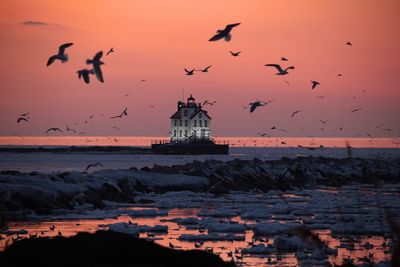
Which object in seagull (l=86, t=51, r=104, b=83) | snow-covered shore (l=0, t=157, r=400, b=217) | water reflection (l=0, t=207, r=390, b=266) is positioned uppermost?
seagull (l=86, t=51, r=104, b=83)

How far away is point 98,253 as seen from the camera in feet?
23.5

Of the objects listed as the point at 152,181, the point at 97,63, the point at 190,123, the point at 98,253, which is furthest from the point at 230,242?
the point at 190,123

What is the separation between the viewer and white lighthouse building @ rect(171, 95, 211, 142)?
107188 millimetres

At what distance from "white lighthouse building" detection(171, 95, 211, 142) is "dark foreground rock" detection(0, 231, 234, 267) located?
323 feet

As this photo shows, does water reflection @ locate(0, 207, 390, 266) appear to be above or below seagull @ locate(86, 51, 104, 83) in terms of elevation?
below

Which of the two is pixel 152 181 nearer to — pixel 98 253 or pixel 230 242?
pixel 230 242

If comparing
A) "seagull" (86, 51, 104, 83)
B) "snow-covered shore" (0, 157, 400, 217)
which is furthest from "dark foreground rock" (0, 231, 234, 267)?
"snow-covered shore" (0, 157, 400, 217)

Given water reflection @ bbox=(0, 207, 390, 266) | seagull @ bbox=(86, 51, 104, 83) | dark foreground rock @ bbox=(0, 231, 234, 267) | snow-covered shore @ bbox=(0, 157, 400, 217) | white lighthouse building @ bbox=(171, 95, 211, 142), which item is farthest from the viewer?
white lighthouse building @ bbox=(171, 95, 211, 142)

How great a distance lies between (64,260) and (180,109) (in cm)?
10227

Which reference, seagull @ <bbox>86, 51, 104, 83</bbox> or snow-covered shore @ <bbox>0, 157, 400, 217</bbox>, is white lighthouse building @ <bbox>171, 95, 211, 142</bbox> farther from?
seagull @ <bbox>86, 51, 104, 83</bbox>

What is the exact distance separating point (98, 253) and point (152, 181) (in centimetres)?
2708

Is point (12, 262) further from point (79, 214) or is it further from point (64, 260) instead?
point (79, 214)

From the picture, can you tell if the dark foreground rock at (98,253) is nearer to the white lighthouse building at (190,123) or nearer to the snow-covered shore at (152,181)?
the snow-covered shore at (152,181)

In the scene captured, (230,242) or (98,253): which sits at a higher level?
(98,253)
